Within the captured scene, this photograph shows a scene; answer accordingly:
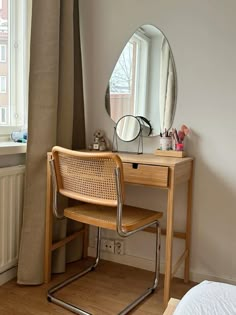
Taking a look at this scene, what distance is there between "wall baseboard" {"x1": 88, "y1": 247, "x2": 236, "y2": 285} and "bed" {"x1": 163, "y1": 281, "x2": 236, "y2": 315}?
1.27 meters

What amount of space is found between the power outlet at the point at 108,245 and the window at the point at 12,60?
1.00 meters

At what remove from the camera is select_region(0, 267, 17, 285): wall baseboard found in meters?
2.10

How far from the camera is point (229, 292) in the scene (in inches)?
37.5

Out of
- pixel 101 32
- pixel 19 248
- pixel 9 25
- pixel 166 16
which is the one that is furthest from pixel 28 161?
pixel 166 16

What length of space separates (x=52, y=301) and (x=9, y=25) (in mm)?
1682

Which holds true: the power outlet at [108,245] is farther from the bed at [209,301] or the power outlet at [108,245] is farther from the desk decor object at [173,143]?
the bed at [209,301]

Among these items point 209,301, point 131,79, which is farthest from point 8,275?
point 209,301

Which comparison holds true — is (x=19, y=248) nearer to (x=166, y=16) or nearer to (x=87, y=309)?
(x=87, y=309)

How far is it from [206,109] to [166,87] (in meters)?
0.29

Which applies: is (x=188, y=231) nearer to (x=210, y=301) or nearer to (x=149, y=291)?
(x=149, y=291)

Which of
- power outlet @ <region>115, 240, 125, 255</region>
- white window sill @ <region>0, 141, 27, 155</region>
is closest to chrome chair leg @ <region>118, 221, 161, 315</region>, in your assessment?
power outlet @ <region>115, 240, 125, 255</region>

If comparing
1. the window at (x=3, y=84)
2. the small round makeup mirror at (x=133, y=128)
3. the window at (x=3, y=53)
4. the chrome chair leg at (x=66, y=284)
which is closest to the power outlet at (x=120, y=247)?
the chrome chair leg at (x=66, y=284)

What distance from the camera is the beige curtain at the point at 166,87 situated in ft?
7.30

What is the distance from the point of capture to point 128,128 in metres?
2.36
